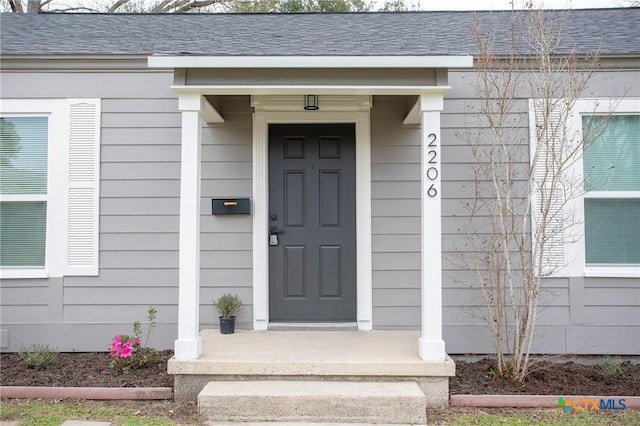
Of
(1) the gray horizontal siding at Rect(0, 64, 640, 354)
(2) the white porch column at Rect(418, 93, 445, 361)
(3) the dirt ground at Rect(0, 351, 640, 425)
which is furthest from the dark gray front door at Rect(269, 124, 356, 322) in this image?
(3) the dirt ground at Rect(0, 351, 640, 425)

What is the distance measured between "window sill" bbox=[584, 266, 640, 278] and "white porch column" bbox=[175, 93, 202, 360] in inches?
134

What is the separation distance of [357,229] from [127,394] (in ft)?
7.62

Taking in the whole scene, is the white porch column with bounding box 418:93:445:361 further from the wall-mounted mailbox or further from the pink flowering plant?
the pink flowering plant

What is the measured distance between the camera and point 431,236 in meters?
3.45

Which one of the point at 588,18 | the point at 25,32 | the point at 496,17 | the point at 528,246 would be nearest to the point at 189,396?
the point at 528,246

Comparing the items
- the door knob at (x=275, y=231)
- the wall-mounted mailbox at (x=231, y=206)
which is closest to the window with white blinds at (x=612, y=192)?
the door knob at (x=275, y=231)

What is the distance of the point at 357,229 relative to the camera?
4402 millimetres

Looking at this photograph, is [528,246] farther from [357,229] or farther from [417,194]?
[357,229]

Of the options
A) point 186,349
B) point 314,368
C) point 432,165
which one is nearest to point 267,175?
point 432,165

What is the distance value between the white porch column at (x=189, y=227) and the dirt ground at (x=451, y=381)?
444 mm

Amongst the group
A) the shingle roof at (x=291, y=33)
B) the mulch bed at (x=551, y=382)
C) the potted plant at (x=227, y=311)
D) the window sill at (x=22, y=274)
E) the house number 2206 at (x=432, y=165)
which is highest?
the shingle roof at (x=291, y=33)

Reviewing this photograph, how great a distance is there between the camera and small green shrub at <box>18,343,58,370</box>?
3.92 m

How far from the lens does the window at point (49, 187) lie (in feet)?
14.3

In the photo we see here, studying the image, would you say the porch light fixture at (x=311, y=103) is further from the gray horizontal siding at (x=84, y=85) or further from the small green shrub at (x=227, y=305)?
the small green shrub at (x=227, y=305)
